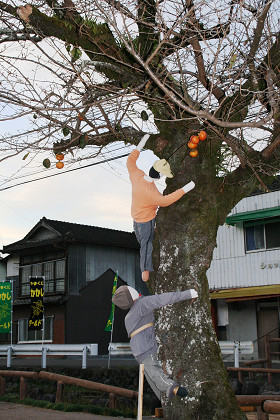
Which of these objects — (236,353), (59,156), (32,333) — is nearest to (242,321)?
(236,353)

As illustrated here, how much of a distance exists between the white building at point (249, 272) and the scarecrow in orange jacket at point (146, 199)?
15874 mm

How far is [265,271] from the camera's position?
23266 millimetres

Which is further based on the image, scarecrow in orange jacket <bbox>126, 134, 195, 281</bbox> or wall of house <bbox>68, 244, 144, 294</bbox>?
wall of house <bbox>68, 244, 144, 294</bbox>

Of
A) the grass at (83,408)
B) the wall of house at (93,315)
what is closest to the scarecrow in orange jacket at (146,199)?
the grass at (83,408)

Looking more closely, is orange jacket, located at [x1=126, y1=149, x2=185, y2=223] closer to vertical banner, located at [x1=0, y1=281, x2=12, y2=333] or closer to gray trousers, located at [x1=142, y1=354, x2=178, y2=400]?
gray trousers, located at [x1=142, y1=354, x2=178, y2=400]

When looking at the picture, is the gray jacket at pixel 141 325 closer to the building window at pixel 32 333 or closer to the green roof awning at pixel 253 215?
the green roof awning at pixel 253 215

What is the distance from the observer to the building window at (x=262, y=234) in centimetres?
2320

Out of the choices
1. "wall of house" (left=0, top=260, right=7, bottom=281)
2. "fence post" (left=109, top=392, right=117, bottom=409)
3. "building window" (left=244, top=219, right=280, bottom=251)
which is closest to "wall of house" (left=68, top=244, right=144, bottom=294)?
"wall of house" (left=0, top=260, right=7, bottom=281)

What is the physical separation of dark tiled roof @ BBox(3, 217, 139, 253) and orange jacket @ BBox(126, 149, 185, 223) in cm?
2391

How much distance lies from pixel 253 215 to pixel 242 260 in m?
2.43

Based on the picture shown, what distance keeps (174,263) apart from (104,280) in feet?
86.1

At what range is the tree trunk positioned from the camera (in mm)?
6828

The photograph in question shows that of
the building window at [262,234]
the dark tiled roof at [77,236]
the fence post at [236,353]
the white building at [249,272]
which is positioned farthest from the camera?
the dark tiled roof at [77,236]

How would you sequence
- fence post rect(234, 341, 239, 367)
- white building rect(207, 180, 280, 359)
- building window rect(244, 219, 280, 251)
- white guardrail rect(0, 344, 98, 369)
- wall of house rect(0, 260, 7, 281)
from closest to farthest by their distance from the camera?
fence post rect(234, 341, 239, 367) < white guardrail rect(0, 344, 98, 369) < white building rect(207, 180, 280, 359) < building window rect(244, 219, 280, 251) < wall of house rect(0, 260, 7, 281)
